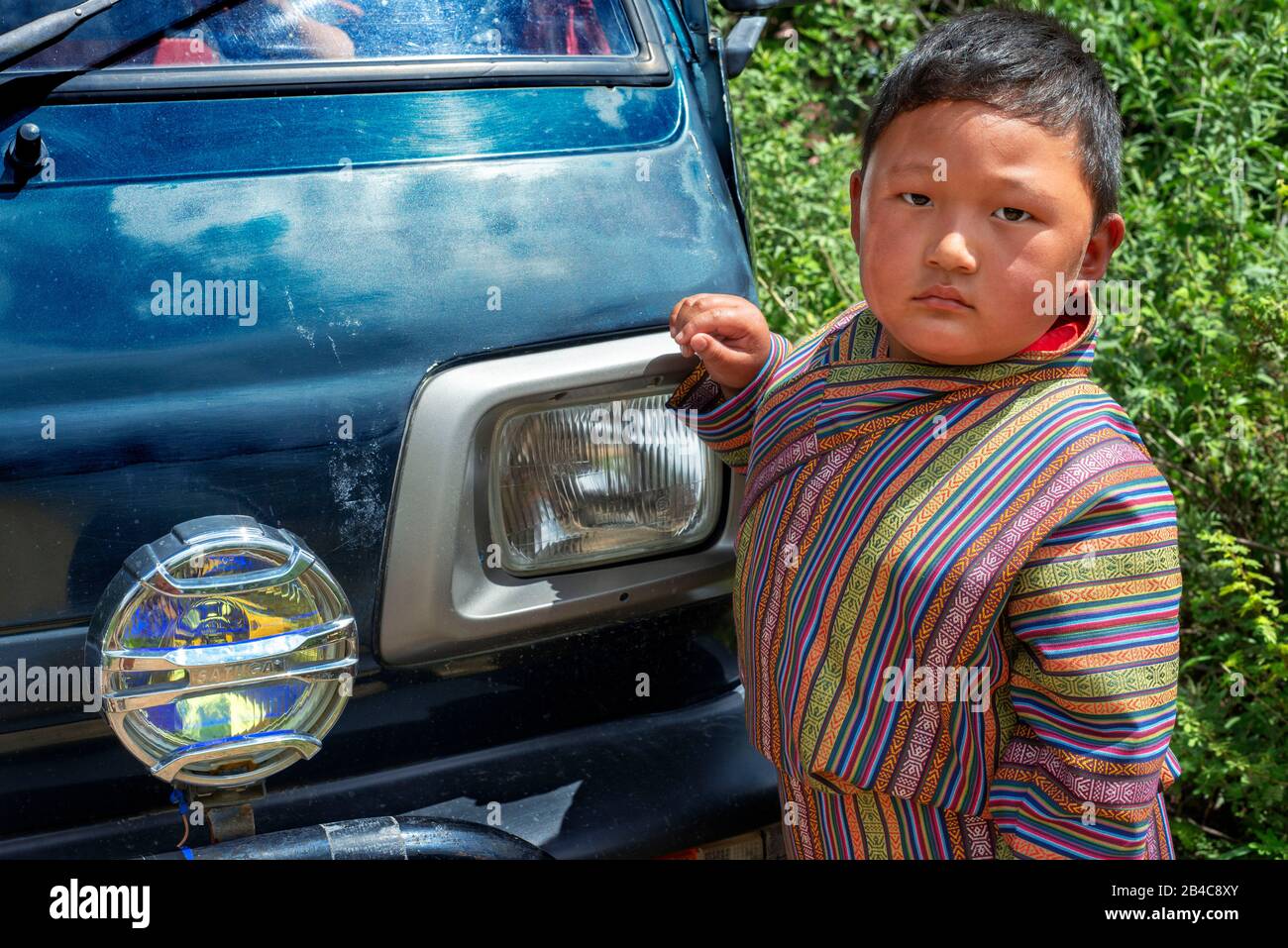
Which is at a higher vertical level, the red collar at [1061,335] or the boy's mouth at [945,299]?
the boy's mouth at [945,299]

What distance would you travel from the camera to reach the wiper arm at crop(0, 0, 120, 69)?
5.57 ft

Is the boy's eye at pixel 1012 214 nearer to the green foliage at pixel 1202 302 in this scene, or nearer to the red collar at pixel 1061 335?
the red collar at pixel 1061 335

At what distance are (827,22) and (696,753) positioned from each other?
3926 mm

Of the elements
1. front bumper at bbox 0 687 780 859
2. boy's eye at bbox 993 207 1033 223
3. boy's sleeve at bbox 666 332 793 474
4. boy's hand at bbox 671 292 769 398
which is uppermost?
boy's eye at bbox 993 207 1033 223

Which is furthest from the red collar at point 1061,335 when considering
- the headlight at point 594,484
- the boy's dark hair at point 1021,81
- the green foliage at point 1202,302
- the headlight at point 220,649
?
the green foliage at point 1202,302

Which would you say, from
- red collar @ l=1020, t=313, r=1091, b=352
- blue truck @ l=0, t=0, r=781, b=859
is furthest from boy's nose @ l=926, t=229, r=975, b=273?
blue truck @ l=0, t=0, r=781, b=859

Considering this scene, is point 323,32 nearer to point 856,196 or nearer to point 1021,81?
point 856,196

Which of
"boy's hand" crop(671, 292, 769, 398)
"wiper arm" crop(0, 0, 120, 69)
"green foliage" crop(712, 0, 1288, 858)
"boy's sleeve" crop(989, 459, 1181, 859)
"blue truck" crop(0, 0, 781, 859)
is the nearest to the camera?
"boy's sleeve" crop(989, 459, 1181, 859)

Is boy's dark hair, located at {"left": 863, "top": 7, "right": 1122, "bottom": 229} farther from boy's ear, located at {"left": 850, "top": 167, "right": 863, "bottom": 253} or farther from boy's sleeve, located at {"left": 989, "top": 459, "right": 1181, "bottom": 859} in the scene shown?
boy's sleeve, located at {"left": 989, "top": 459, "right": 1181, "bottom": 859}

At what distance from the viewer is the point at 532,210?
183cm

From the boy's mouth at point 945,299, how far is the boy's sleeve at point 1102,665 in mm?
263

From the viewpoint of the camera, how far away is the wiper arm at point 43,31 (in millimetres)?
1698

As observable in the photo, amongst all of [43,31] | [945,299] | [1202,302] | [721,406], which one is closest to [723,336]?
[721,406]
